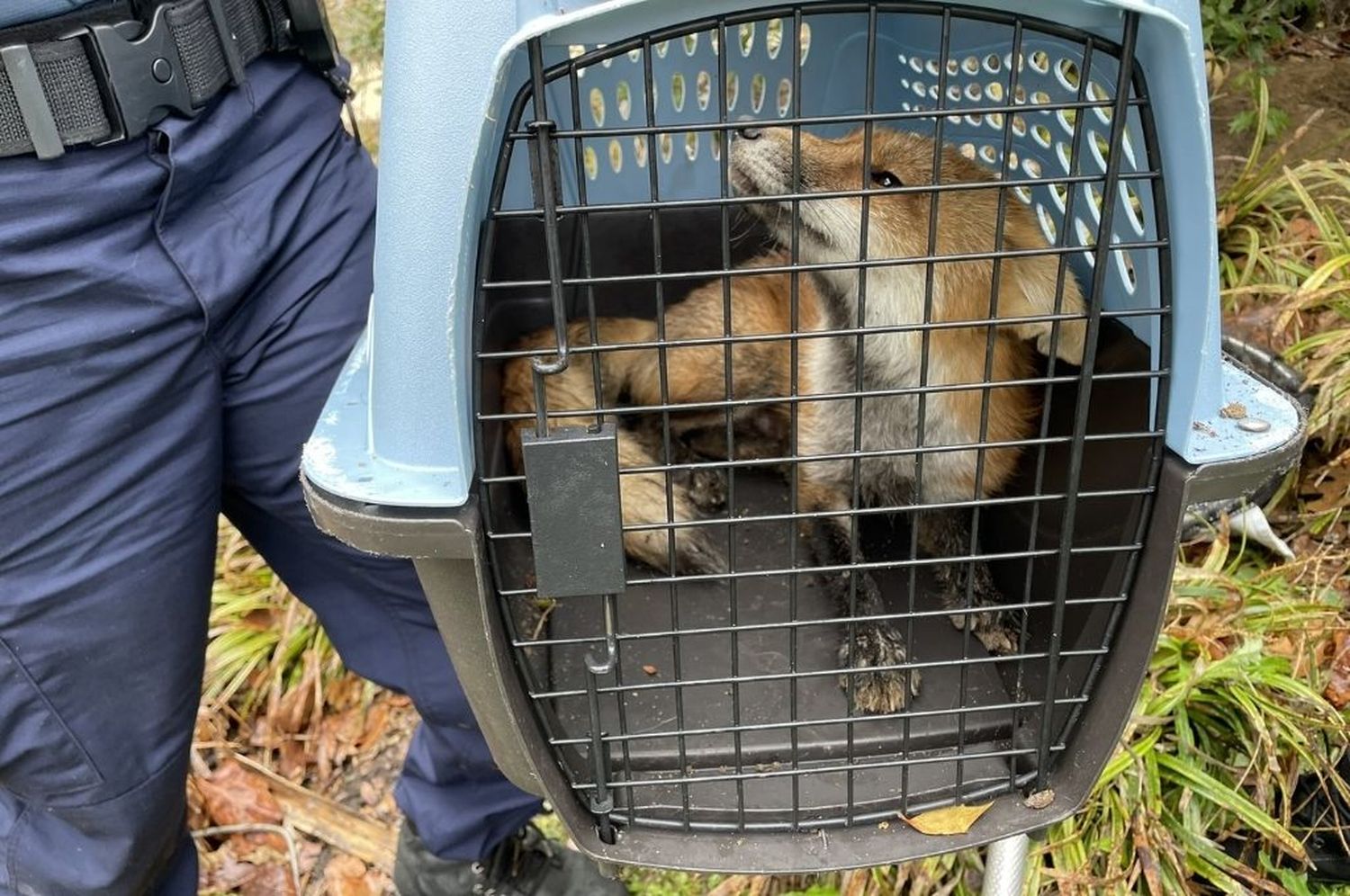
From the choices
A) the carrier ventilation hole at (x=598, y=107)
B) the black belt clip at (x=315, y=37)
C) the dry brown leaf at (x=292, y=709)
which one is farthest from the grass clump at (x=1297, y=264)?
the dry brown leaf at (x=292, y=709)

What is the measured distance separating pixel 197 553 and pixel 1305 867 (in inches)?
74.4

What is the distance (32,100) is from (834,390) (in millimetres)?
1350

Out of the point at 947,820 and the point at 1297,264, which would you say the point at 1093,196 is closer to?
the point at 947,820

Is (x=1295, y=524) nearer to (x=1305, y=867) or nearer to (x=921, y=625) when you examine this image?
(x=1305, y=867)

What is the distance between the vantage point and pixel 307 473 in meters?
1.06

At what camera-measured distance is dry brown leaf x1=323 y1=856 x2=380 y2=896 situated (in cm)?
221

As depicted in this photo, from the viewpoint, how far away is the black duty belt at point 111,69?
3.94 feet

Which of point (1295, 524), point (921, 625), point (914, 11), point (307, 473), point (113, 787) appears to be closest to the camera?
point (914, 11)

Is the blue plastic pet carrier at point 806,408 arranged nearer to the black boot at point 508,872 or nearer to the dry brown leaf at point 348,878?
the black boot at point 508,872

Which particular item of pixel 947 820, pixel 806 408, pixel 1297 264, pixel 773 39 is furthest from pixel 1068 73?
pixel 1297 264

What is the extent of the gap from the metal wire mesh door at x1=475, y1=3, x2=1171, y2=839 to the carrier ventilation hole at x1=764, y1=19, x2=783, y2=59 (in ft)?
0.04

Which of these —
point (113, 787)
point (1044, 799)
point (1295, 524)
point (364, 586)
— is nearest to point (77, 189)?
point (364, 586)

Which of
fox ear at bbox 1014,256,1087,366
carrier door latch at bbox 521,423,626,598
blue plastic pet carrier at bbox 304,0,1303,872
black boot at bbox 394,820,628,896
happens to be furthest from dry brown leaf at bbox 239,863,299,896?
fox ear at bbox 1014,256,1087,366

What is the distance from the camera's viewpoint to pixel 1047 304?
1497 mm
